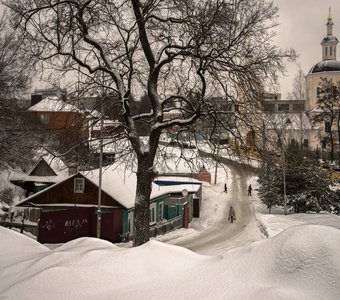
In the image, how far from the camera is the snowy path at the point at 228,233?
2242 cm

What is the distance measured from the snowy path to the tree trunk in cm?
878

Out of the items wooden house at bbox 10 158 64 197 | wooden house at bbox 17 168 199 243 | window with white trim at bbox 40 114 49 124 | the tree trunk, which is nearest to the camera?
the tree trunk

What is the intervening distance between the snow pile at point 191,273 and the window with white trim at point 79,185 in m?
18.7

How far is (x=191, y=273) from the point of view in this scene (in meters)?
4.58

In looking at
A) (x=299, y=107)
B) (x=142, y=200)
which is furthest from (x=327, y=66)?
(x=142, y=200)

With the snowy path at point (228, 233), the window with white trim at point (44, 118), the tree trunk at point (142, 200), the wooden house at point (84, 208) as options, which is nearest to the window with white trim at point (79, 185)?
the wooden house at point (84, 208)

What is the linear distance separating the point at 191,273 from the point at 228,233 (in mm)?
22556

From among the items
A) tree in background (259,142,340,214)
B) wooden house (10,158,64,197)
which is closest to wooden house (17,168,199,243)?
tree in background (259,142,340,214)

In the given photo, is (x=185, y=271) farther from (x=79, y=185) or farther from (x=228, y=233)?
(x=228, y=233)

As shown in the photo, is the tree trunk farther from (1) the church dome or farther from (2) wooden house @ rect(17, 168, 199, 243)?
(1) the church dome

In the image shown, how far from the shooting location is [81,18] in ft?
36.6

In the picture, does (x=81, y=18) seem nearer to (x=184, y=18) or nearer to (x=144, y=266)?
(x=184, y=18)

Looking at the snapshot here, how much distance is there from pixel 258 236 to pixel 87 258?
21.3 metres

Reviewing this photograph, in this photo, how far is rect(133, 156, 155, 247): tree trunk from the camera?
39.1ft
